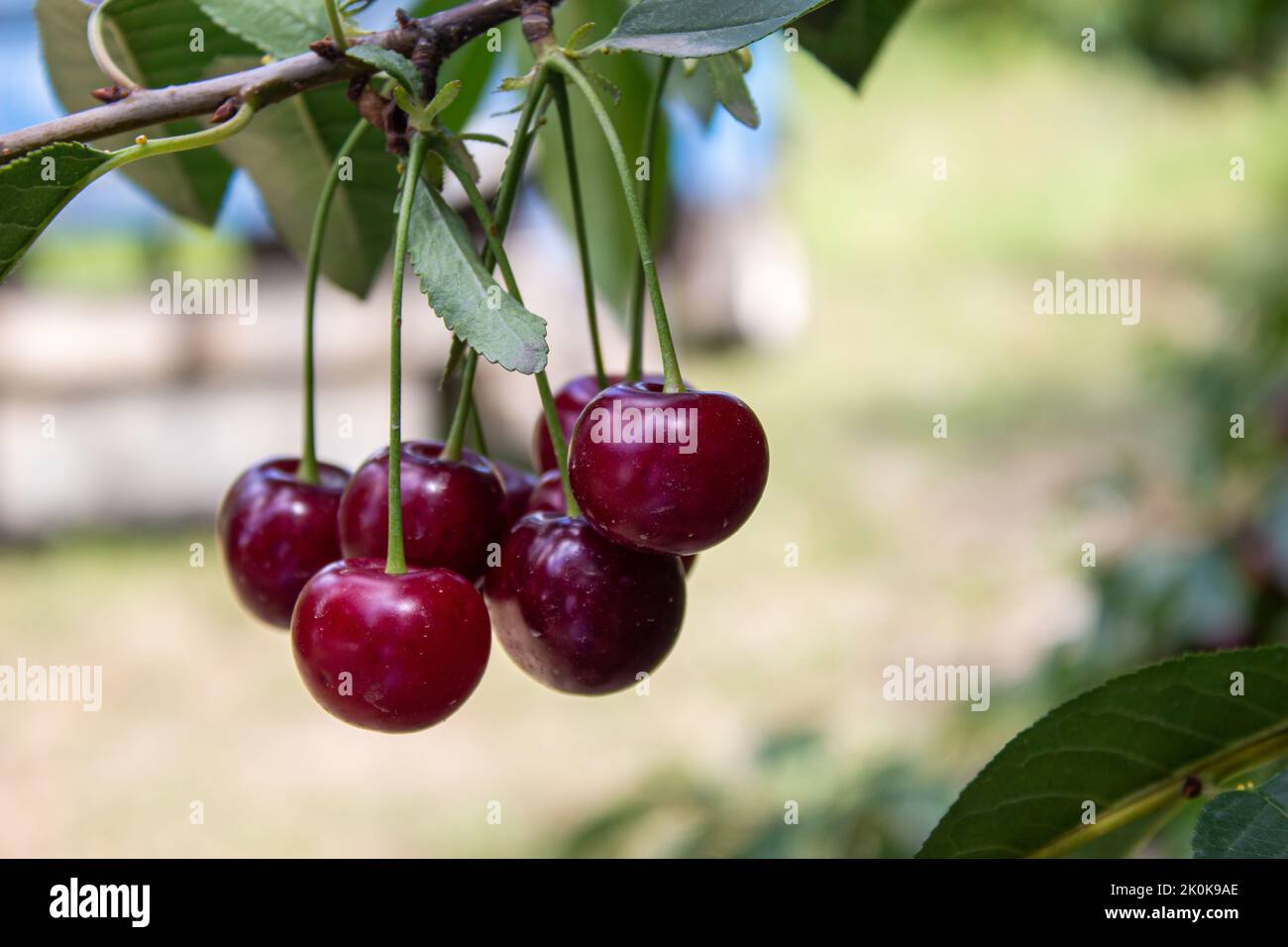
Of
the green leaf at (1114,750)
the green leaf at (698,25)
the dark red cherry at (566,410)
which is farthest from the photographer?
the dark red cherry at (566,410)

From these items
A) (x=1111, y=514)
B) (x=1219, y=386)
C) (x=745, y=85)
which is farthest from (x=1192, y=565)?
(x=1111, y=514)

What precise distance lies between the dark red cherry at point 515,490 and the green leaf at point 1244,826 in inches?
16.4

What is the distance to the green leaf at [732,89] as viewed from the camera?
2.45 feet

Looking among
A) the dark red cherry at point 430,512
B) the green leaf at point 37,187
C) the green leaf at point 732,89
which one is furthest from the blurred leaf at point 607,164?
the green leaf at point 37,187

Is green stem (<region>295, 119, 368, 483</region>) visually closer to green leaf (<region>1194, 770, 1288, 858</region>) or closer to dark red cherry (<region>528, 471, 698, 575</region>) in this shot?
dark red cherry (<region>528, 471, 698, 575</region>)

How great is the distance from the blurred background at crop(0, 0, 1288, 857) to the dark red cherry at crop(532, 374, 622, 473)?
0.27 metres

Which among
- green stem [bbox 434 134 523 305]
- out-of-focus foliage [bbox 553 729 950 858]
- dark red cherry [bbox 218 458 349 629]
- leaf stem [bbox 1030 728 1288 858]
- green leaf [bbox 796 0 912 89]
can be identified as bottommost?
out-of-focus foliage [bbox 553 729 950 858]

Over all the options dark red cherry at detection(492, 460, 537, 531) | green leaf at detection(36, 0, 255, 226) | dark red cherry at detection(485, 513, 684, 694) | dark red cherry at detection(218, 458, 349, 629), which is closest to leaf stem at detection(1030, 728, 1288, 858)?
dark red cherry at detection(485, 513, 684, 694)

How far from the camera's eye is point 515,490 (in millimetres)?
829

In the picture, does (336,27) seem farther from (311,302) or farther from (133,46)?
(133,46)

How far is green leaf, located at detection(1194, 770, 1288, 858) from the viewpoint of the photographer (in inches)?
24.4

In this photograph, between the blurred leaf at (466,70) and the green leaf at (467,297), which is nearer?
the green leaf at (467,297)

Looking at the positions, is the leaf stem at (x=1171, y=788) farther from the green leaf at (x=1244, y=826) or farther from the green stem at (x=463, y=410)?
the green stem at (x=463, y=410)

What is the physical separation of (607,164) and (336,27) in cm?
49
